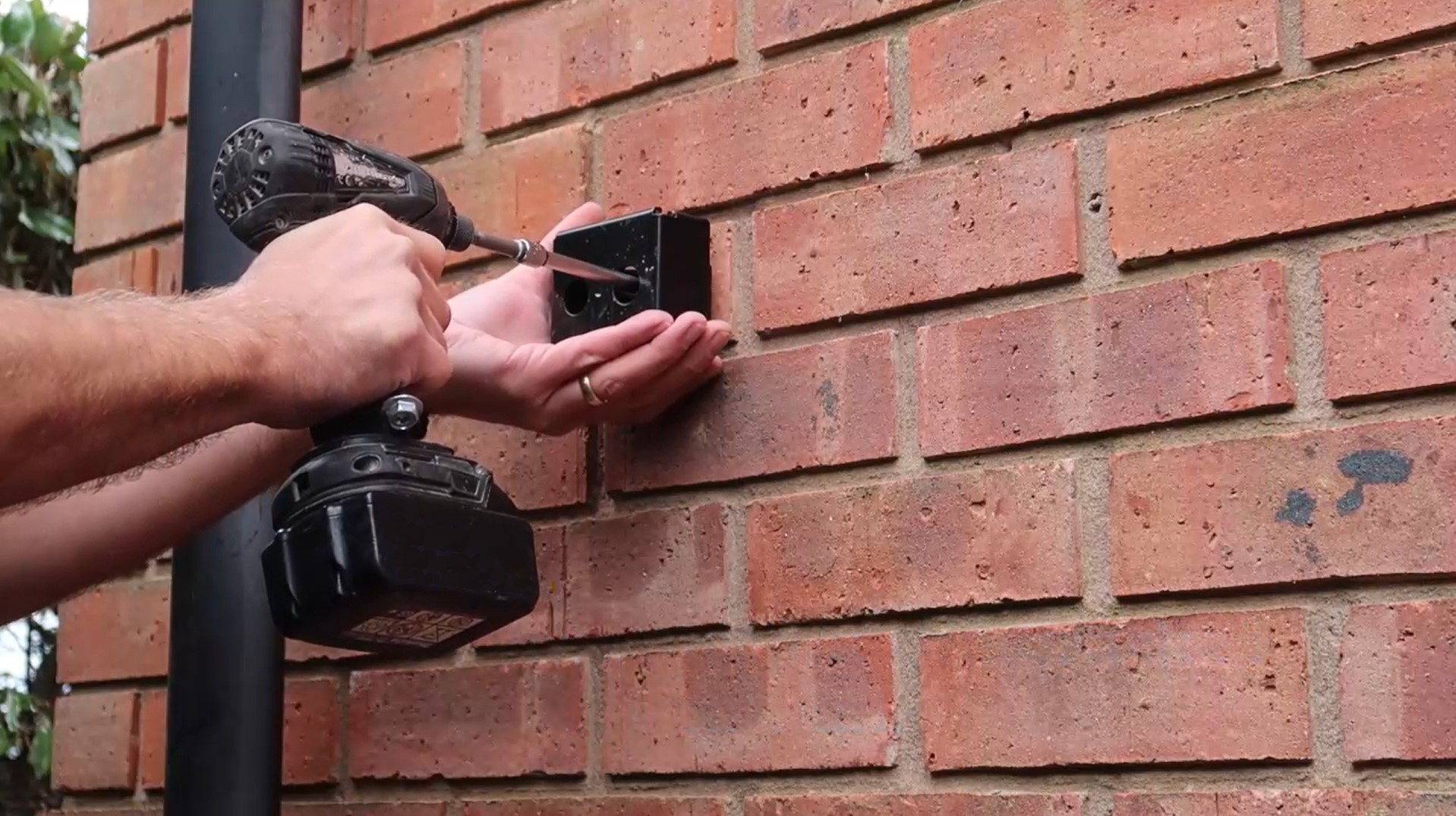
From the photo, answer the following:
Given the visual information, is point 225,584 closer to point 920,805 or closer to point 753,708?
point 753,708

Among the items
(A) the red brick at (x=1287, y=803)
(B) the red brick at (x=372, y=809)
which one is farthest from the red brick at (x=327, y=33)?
(A) the red brick at (x=1287, y=803)

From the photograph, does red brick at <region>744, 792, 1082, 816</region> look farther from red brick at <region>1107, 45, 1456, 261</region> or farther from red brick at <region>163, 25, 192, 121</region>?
red brick at <region>163, 25, 192, 121</region>

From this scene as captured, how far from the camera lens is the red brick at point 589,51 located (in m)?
1.46

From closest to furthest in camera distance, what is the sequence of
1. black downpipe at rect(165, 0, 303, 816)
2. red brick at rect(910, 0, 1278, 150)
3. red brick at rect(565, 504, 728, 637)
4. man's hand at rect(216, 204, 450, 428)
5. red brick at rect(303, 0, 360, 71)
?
man's hand at rect(216, 204, 450, 428), red brick at rect(910, 0, 1278, 150), red brick at rect(565, 504, 728, 637), black downpipe at rect(165, 0, 303, 816), red brick at rect(303, 0, 360, 71)

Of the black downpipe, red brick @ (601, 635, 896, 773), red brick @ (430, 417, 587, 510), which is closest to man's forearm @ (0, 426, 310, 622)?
the black downpipe

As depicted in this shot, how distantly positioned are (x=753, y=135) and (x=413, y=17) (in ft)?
1.45

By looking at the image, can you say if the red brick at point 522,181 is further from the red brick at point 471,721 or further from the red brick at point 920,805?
the red brick at point 920,805

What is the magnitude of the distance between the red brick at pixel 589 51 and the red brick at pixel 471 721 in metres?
0.52

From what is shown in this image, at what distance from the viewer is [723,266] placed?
143cm

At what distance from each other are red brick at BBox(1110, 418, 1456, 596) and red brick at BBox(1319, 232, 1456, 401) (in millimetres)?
33

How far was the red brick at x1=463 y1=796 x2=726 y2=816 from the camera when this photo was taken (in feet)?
4.44

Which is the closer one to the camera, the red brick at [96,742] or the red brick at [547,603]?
the red brick at [547,603]

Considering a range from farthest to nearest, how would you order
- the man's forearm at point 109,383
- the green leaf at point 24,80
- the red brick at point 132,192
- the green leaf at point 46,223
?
the green leaf at point 46,223
the green leaf at point 24,80
the red brick at point 132,192
the man's forearm at point 109,383

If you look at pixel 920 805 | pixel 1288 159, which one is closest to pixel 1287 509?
pixel 1288 159
